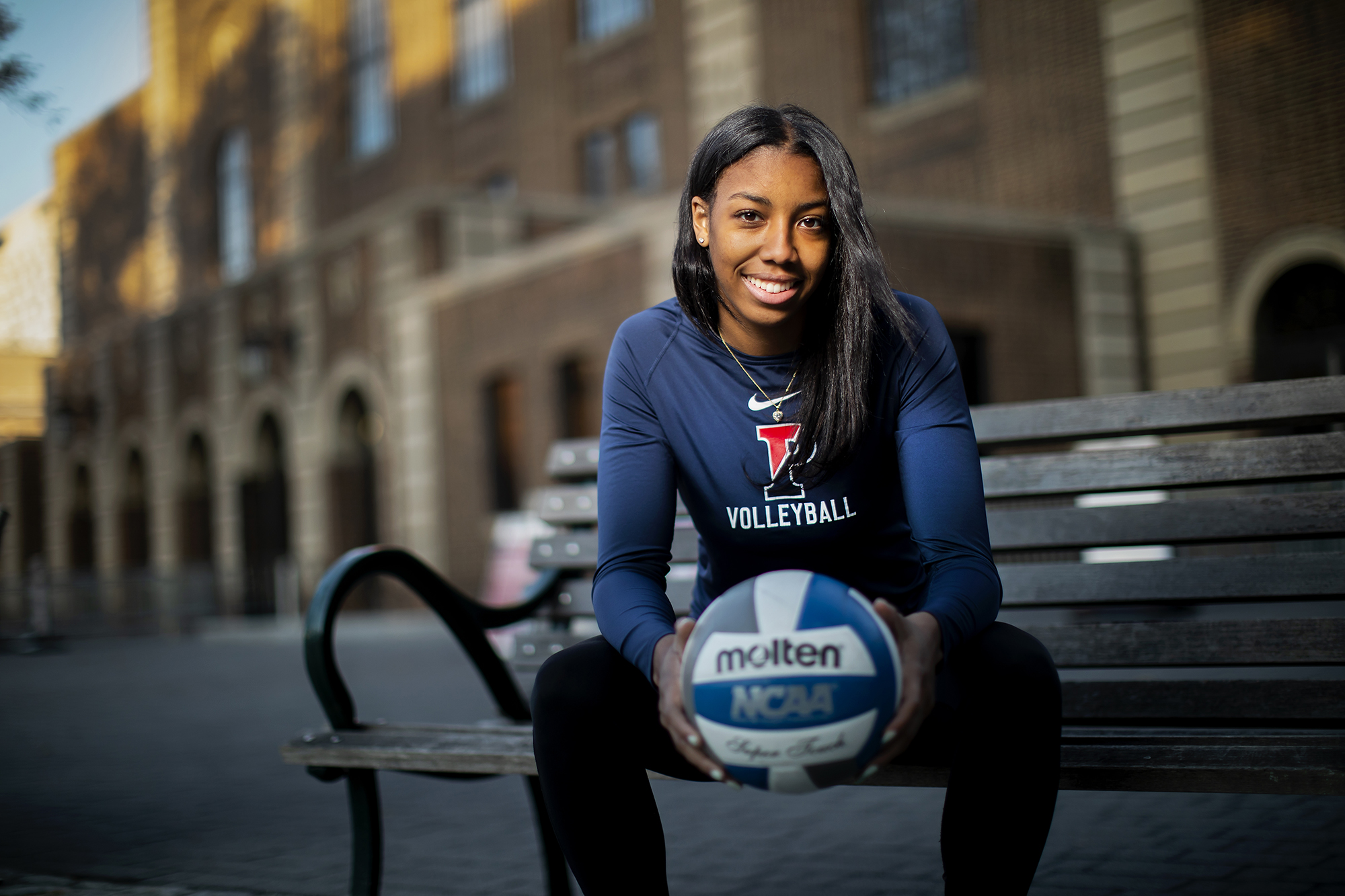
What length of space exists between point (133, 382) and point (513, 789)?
29158 mm

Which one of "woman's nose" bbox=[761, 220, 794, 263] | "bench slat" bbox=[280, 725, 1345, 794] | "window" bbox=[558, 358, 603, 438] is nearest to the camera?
"bench slat" bbox=[280, 725, 1345, 794]

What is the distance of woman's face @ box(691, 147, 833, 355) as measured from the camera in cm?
238

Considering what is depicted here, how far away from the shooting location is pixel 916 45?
20.2 m

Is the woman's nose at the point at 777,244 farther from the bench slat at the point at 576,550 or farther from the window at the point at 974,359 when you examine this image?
the window at the point at 974,359

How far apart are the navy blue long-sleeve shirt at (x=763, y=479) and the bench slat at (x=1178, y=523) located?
0.70 metres

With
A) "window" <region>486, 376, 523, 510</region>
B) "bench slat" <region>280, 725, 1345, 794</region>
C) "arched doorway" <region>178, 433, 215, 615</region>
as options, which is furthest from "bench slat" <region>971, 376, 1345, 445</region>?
"arched doorway" <region>178, 433, 215, 615</region>

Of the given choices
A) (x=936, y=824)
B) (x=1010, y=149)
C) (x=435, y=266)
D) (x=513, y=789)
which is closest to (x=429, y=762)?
(x=936, y=824)

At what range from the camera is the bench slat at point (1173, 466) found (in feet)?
9.50

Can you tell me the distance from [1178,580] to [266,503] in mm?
26077

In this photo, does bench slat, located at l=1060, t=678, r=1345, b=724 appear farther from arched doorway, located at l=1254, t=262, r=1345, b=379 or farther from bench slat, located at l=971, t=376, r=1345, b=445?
arched doorway, located at l=1254, t=262, r=1345, b=379

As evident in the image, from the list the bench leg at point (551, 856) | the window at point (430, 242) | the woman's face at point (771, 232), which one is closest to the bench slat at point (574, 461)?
the bench leg at point (551, 856)

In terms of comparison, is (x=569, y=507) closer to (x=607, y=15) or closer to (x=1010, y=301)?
(x=1010, y=301)

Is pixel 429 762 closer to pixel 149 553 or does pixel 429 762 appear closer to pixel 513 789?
pixel 513 789

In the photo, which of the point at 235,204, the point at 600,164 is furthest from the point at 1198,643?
the point at 235,204
